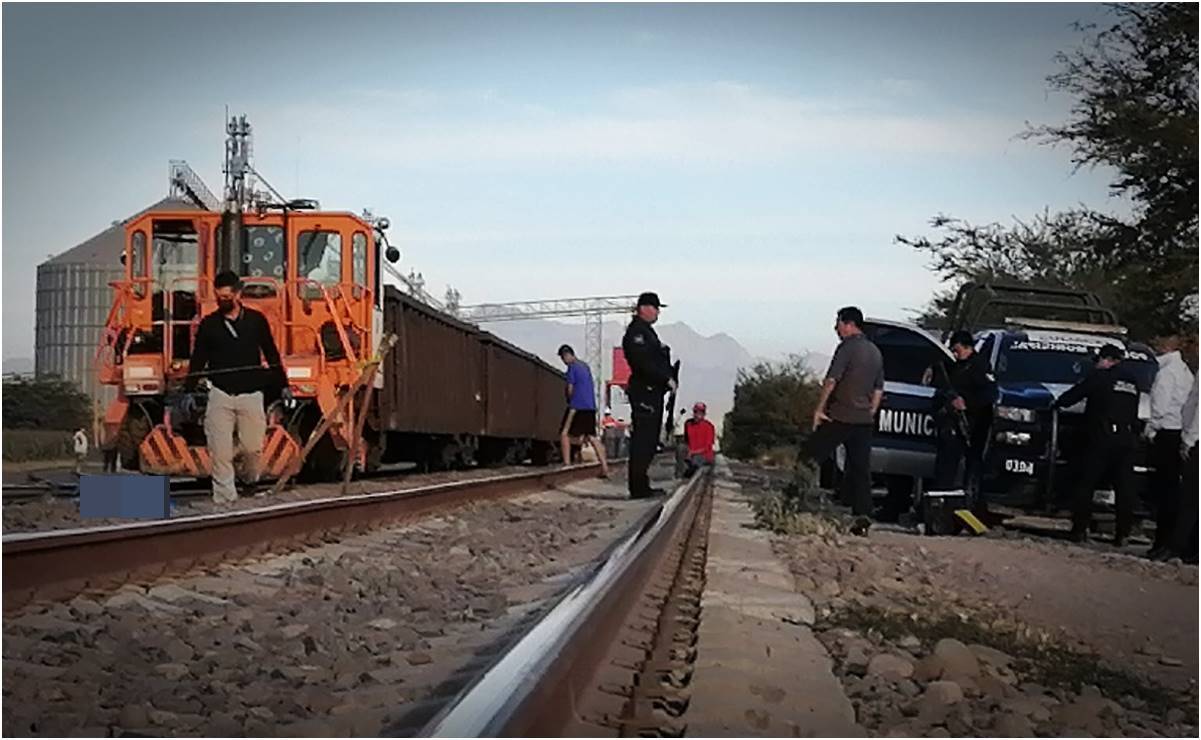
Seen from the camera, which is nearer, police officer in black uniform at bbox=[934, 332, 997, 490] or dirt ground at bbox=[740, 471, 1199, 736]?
dirt ground at bbox=[740, 471, 1199, 736]

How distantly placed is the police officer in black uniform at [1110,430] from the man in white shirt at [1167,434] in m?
0.22

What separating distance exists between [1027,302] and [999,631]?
26.0ft

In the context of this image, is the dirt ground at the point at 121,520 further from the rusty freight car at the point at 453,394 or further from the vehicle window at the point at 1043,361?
the vehicle window at the point at 1043,361

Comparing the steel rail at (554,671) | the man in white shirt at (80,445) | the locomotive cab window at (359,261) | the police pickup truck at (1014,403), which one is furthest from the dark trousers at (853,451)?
the man in white shirt at (80,445)

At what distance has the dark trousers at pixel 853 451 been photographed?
11.0 meters

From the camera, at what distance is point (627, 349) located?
12766 mm

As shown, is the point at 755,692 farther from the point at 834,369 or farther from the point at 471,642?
the point at 834,369

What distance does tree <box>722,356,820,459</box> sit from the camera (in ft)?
68.6

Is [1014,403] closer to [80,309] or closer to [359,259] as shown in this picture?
[359,259]

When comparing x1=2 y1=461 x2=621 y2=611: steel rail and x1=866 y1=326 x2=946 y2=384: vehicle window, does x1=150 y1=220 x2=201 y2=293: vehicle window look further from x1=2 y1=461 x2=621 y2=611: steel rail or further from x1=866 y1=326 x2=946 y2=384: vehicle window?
x1=866 y1=326 x2=946 y2=384: vehicle window

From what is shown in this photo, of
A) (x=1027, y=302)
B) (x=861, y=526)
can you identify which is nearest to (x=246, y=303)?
(x=861, y=526)

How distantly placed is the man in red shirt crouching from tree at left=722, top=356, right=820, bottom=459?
48.2 inches

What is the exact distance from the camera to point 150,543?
7.02 meters

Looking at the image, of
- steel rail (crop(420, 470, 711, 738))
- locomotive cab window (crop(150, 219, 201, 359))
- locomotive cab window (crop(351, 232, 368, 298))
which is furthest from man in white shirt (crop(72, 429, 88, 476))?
steel rail (crop(420, 470, 711, 738))
